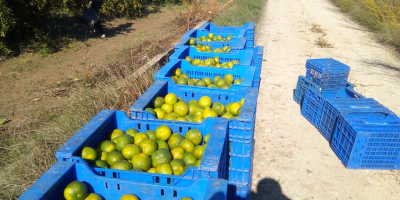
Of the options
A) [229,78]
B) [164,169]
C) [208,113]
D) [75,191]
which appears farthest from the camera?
[229,78]

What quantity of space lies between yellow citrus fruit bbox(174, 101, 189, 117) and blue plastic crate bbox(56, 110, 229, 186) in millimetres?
488

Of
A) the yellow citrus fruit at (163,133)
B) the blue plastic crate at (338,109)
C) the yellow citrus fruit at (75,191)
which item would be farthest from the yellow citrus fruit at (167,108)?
the blue plastic crate at (338,109)

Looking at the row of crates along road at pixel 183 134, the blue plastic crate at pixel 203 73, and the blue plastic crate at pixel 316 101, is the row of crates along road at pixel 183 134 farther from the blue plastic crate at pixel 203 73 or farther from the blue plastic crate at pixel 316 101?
the blue plastic crate at pixel 316 101

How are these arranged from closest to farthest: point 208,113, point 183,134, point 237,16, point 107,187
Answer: point 107,187
point 183,134
point 208,113
point 237,16

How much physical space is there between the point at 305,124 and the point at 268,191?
6.29 ft

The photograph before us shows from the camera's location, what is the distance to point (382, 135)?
12.1 ft

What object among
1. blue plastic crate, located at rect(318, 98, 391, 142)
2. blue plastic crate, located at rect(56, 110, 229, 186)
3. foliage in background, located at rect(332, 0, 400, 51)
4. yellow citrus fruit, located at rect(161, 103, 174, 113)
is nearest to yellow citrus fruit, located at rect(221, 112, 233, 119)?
blue plastic crate, located at rect(56, 110, 229, 186)

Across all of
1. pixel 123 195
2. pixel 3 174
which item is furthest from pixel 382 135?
pixel 3 174

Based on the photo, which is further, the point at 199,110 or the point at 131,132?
the point at 199,110

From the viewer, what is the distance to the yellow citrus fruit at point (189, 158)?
90.9 inches

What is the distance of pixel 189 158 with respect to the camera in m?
2.33

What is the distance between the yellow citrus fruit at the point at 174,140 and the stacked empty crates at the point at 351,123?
2.39 metres

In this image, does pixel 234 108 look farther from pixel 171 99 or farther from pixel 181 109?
pixel 171 99

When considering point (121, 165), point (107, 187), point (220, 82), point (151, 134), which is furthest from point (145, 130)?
point (220, 82)
